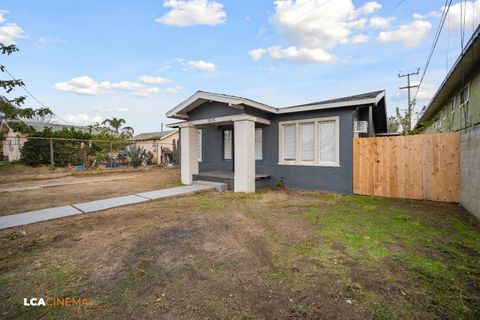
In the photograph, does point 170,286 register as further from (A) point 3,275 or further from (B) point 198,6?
(B) point 198,6

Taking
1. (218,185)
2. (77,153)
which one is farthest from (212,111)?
(77,153)

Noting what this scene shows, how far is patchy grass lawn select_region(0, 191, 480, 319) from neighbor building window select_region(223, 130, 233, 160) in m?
5.50

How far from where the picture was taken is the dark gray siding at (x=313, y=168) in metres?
7.30

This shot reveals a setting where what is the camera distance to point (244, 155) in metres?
7.70

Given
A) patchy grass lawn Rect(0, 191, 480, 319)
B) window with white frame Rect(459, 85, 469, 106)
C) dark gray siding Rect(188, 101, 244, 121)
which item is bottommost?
patchy grass lawn Rect(0, 191, 480, 319)

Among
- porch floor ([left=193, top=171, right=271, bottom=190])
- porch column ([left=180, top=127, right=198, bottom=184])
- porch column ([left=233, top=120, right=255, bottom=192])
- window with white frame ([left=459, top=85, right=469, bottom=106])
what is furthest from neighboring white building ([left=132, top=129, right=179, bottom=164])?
window with white frame ([left=459, top=85, right=469, bottom=106])

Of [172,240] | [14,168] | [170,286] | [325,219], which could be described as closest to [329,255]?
[325,219]

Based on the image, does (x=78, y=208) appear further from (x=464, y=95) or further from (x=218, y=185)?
(x=464, y=95)

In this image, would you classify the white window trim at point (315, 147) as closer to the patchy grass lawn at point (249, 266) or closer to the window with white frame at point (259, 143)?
the window with white frame at point (259, 143)

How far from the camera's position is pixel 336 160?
7.51m

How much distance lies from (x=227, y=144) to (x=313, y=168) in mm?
4233

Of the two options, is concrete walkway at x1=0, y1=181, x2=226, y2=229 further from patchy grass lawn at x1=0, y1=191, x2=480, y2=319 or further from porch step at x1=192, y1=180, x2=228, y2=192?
porch step at x1=192, y1=180, x2=228, y2=192

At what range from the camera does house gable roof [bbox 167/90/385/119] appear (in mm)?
6953

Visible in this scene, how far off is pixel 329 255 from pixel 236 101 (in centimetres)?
547
